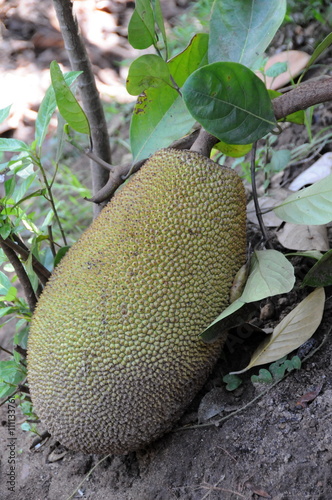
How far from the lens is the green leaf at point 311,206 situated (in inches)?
35.4

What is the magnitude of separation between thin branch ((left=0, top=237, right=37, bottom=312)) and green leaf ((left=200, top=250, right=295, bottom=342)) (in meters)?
0.44

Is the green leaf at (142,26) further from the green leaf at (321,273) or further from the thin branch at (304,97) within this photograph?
the green leaf at (321,273)

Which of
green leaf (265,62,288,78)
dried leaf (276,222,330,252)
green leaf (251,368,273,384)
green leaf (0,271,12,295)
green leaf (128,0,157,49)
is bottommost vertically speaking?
green leaf (251,368,273,384)

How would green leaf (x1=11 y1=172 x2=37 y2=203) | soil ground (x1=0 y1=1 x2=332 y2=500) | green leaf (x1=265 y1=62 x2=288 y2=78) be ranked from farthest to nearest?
green leaf (x1=265 y1=62 x2=288 y2=78) < green leaf (x1=11 y1=172 x2=37 y2=203) < soil ground (x1=0 y1=1 x2=332 y2=500)

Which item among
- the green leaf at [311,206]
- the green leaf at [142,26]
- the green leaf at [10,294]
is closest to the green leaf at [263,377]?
the green leaf at [311,206]

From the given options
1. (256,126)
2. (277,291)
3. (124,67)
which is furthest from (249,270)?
(124,67)

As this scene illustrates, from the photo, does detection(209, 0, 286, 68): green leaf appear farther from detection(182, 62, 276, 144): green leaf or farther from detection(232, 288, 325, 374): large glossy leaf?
detection(232, 288, 325, 374): large glossy leaf

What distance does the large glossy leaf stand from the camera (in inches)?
36.6

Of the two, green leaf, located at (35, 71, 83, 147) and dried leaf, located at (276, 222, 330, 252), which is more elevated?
green leaf, located at (35, 71, 83, 147)

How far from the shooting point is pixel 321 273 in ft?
3.07

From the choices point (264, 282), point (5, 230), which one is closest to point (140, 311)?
point (264, 282)

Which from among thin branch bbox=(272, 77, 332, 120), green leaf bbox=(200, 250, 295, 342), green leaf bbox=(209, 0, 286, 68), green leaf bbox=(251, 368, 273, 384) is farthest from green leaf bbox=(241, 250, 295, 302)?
green leaf bbox=(209, 0, 286, 68)

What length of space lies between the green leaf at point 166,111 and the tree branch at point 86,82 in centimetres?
25

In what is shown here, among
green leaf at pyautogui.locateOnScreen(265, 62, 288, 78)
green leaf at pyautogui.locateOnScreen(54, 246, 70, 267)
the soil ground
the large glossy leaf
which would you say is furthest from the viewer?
green leaf at pyautogui.locateOnScreen(265, 62, 288, 78)
